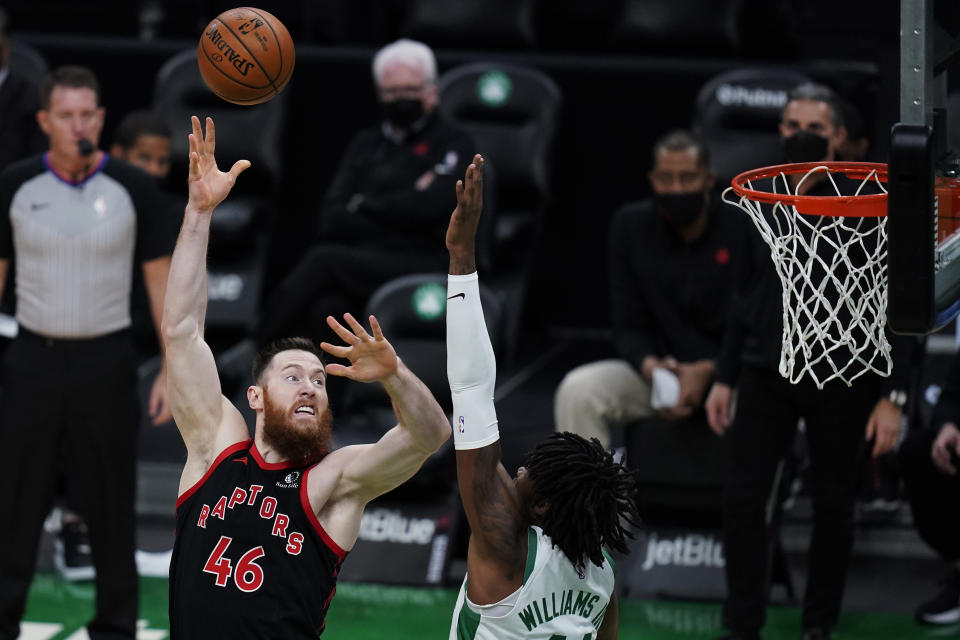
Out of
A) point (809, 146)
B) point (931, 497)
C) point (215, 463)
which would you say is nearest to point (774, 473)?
point (931, 497)

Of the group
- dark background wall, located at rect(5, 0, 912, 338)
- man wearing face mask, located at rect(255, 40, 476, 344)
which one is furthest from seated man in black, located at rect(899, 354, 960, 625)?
dark background wall, located at rect(5, 0, 912, 338)

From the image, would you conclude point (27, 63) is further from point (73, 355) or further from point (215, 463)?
point (215, 463)

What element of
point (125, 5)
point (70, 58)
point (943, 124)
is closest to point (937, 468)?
point (943, 124)

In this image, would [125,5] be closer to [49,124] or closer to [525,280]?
[525,280]

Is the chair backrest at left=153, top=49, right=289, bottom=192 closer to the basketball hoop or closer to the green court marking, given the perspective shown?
the green court marking

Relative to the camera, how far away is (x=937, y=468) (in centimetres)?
638

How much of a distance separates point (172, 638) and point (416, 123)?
173 inches

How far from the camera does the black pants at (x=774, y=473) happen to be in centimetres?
593

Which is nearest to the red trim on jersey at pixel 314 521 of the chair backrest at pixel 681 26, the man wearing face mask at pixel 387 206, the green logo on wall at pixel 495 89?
the man wearing face mask at pixel 387 206

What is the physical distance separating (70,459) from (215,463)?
198cm

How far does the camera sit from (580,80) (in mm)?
9039

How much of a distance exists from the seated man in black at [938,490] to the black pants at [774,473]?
1.65ft

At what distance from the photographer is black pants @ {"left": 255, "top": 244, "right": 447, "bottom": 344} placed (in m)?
7.86

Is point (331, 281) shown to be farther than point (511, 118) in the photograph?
No
